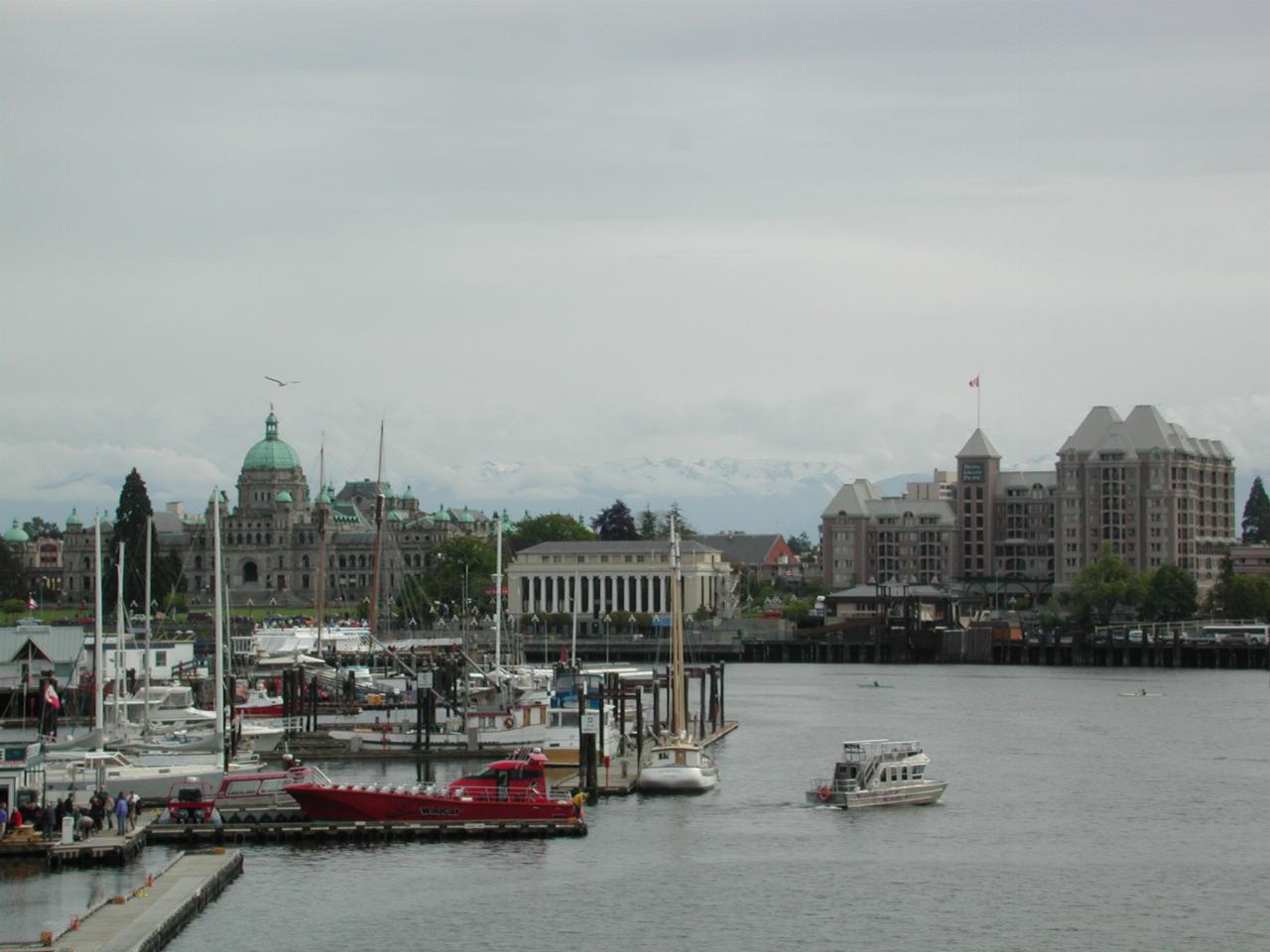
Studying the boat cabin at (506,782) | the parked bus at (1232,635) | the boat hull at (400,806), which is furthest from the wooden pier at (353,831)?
the parked bus at (1232,635)

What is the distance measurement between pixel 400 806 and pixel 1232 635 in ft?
473

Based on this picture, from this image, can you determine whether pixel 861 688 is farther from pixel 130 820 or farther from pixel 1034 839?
pixel 130 820

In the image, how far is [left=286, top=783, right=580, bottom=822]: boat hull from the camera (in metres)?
63.7

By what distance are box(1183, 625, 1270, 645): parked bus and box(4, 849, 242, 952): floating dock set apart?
143 meters

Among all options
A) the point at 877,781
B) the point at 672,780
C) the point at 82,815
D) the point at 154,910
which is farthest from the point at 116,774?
the point at 877,781

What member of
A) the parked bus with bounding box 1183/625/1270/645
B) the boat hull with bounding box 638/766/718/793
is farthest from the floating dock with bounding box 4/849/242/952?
the parked bus with bounding box 1183/625/1270/645

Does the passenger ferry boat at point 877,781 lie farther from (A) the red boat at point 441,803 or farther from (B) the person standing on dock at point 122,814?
(B) the person standing on dock at point 122,814

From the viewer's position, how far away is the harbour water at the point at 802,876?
5119 cm

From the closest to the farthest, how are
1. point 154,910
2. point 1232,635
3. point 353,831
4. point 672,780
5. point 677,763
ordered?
point 154,910
point 353,831
point 672,780
point 677,763
point 1232,635

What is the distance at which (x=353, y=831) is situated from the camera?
205ft

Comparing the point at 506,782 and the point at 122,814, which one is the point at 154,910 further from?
the point at 506,782

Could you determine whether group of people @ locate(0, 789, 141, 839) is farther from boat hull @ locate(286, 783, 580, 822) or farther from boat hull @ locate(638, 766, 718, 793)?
boat hull @ locate(638, 766, 718, 793)

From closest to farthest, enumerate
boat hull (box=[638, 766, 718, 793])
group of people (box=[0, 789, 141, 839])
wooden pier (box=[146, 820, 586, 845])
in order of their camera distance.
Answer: group of people (box=[0, 789, 141, 839]), wooden pier (box=[146, 820, 586, 845]), boat hull (box=[638, 766, 718, 793])

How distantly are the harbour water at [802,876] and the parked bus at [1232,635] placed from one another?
99.3 m
